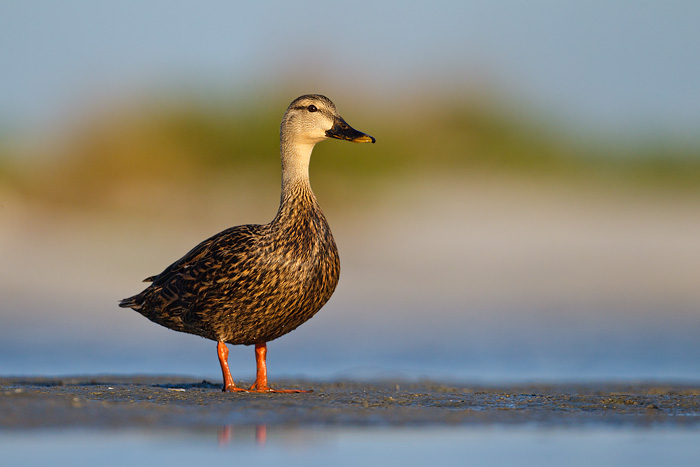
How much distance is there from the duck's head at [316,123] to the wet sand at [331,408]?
6.23ft

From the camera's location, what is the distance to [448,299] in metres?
14.1

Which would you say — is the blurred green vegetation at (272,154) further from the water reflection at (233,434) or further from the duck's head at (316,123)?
the water reflection at (233,434)

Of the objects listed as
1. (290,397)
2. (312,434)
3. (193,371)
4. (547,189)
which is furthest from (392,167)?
(312,434)

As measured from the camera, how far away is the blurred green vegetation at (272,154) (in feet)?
68.9

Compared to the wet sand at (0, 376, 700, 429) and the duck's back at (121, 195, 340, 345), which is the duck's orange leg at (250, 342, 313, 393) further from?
the wet sand at (0, 376, 700, 429)

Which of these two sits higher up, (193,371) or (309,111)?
(309,111)

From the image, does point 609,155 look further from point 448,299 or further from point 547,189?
point 448,299

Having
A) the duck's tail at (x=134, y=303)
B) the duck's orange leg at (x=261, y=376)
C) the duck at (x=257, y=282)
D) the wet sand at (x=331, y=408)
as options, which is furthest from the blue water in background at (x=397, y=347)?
the wet sand at (x=331, y=408)

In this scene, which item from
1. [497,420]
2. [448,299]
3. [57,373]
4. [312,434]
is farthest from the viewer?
[448,299]

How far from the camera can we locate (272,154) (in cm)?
2255

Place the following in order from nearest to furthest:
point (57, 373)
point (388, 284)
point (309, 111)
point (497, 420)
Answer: point (497, 420) < point (309, 111) < point (57, 373) < point (388, 284)

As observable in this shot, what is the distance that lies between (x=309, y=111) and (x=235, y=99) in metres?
16.7

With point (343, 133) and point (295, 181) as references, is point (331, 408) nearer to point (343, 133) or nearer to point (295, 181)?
point (295, 181)

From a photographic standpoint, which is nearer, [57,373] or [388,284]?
[57,373]
